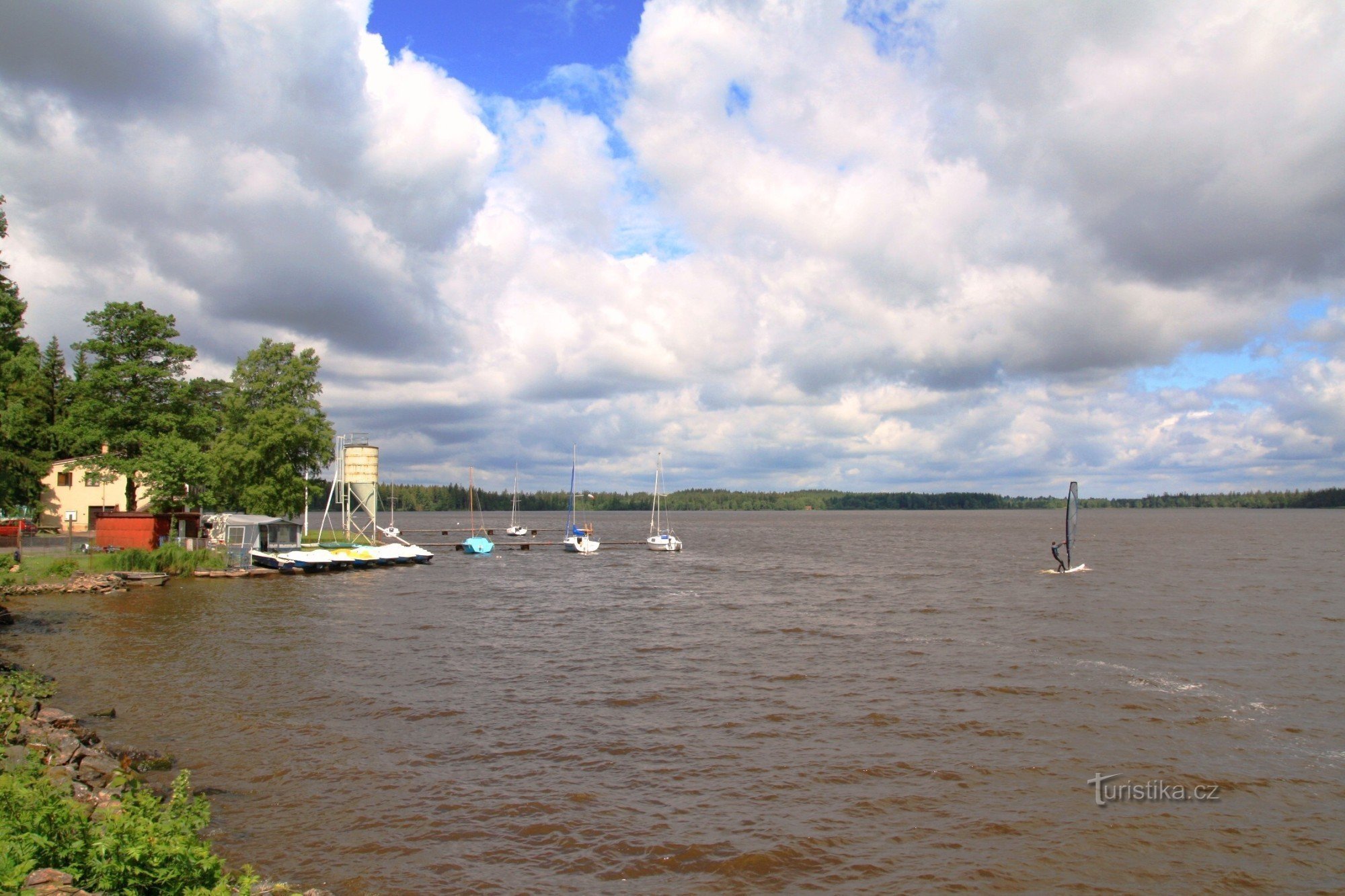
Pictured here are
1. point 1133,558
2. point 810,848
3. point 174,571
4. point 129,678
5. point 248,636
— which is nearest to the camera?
point 810,848

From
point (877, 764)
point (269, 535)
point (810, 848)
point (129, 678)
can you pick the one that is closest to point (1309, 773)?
point (877, 764)

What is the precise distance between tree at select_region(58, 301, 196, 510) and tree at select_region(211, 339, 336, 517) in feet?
24.2

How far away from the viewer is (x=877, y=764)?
56.6 feet

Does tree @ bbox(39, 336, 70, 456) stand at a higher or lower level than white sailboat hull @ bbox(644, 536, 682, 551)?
higher

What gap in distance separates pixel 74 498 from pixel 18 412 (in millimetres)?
27769

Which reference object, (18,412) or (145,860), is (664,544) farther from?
(145,860)

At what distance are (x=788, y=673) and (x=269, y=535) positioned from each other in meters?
50.6

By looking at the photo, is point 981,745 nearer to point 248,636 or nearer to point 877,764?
point 877,764

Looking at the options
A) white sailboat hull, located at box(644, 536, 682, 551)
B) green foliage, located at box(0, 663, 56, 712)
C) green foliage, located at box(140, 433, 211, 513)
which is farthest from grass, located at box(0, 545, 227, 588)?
white sailboat hull, located at box(644, 536, 682, 551)

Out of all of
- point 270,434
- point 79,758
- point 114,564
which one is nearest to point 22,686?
point 79,758

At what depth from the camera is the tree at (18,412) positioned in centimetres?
3681

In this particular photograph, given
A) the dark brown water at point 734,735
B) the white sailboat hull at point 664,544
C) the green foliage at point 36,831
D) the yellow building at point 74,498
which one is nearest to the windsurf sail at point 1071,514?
the dark brown water at point 734,735

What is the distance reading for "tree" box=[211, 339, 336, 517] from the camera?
67188 millimetres

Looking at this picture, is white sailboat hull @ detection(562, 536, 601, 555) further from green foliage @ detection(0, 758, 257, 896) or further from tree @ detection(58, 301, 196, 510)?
green foliage @ detection(0, 758, 257, 896)
